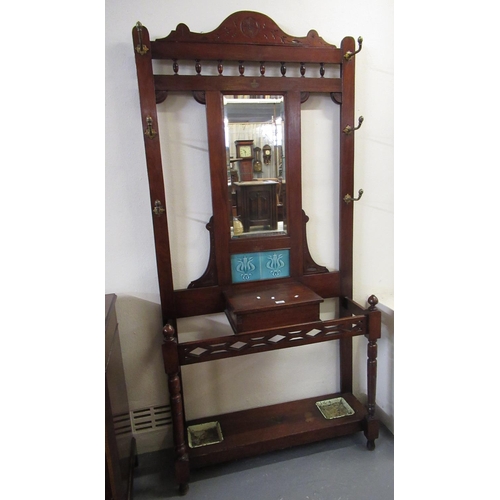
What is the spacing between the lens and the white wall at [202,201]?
4.08 ft

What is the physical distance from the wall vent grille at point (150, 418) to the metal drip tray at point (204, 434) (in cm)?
13

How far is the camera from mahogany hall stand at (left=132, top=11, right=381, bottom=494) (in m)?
1.23

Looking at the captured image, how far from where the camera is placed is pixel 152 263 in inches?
54.8

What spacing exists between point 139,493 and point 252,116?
155cm

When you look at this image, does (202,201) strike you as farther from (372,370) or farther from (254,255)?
(372,370)

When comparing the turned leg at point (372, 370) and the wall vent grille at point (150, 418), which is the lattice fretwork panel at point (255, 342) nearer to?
the turned leg at point (372, 370)

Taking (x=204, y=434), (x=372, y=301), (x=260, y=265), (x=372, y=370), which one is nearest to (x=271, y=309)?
(x=260, y=265)

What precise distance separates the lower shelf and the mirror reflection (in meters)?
0.83

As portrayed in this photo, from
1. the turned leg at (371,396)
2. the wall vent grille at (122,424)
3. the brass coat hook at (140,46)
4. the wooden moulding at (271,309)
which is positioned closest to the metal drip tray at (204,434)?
the wall vent grille at (122,424)

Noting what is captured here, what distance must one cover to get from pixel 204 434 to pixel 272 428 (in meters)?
0.30

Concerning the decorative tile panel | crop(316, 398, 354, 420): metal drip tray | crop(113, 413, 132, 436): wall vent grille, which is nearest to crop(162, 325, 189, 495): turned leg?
crop(113, 413, 132, 436): wall vent grille

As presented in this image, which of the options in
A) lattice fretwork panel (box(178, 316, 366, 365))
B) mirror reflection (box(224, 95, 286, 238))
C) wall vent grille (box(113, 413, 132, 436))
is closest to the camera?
wall vent grille (box(113, 413, 132, 436))

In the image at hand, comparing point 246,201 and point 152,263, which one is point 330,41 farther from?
point 152,263

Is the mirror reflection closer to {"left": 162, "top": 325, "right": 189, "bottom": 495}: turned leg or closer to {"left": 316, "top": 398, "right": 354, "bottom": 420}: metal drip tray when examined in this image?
{"left": 162, "top": 325, "right": 189, "bottom": 495}: turned leg
